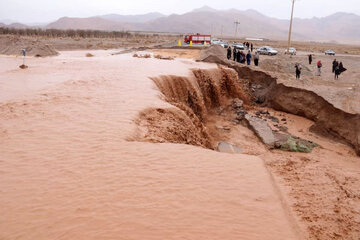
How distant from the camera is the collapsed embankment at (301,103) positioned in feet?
36.8

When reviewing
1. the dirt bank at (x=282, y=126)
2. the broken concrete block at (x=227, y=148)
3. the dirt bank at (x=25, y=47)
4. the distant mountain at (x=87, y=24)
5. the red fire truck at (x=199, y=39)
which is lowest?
the broken concrete block at (x=227, y=148)

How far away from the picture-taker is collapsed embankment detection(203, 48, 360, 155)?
441 inches

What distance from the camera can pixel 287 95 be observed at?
1501cm

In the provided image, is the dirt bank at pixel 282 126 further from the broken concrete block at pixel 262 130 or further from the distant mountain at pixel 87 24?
the distant mountain at pixel 87 24

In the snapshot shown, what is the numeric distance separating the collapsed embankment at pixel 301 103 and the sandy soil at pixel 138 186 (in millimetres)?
4881

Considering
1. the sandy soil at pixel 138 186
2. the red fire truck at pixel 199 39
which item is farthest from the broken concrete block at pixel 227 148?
the red fire truck at pixel 199 39

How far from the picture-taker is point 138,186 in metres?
5.02

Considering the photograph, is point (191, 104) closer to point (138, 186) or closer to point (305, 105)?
point (305, 105)

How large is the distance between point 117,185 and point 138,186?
355mm

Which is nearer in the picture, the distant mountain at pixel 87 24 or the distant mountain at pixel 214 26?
the distant mountain at pixel 214 26

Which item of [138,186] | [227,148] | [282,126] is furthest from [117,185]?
[282,126]

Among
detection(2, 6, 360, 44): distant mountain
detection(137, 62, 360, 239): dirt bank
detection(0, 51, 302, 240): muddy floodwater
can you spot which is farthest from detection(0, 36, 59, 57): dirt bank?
detection(2, 6, 360, 44): distant mountain

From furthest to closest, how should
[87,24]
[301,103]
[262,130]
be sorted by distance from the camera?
[87,24]
[301,103]
[262,130]

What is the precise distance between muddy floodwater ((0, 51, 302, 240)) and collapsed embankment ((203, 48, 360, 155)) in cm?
649
